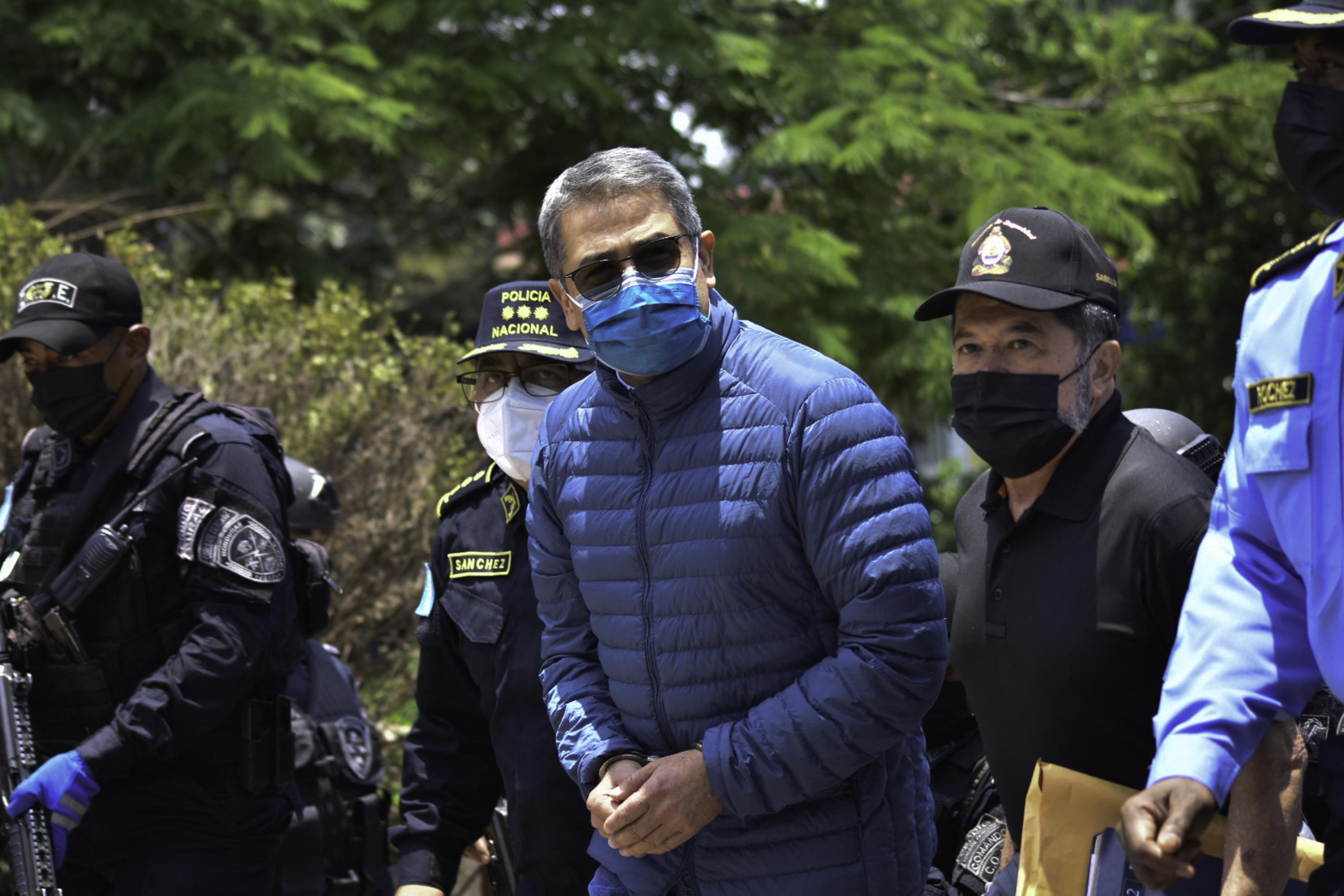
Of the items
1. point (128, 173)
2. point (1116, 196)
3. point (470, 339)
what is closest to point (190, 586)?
point (470, 339)

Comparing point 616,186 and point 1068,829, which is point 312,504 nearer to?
point 616,186

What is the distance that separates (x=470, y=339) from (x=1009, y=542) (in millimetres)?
6046

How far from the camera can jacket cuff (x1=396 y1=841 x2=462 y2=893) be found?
3477mm

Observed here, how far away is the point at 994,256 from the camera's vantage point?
9.09ft

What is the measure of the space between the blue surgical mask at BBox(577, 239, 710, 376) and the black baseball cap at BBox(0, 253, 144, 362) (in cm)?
212

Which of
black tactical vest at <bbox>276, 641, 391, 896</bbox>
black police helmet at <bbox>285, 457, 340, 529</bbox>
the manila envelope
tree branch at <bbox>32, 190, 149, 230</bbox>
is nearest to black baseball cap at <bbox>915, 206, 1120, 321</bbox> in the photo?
the manila envelope

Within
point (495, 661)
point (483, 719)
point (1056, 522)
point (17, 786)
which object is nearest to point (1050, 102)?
point (483, 719)

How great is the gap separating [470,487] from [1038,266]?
1.59 metres

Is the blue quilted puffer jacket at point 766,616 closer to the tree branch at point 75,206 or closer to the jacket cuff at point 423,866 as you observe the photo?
the jacket cuff at point 423,866

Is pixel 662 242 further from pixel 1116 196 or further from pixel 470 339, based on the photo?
pixel 1116 196

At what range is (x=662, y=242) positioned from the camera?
2545mm

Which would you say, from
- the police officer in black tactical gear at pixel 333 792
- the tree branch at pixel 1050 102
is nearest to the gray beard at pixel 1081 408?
the police officer in black tactical gear at pixel 333 792

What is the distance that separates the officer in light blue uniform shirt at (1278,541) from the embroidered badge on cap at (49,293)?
10.7 feet

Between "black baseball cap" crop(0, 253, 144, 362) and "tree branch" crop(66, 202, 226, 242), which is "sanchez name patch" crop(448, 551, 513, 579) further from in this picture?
"tree branch" crop(66, 202, 226, 242)
